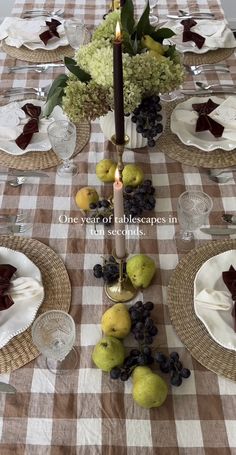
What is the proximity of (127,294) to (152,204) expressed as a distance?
0.25 m

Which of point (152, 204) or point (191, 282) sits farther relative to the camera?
point (152, 204)

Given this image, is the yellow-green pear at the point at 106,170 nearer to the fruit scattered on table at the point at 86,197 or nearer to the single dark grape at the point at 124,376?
the fruit scattered on table at the point at 86,197

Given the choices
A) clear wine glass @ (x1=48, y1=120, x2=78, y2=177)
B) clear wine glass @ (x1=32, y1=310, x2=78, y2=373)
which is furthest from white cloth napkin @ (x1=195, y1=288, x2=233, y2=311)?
clear wine glass @ (x1=48, y1=120, x2=78, y2=177)

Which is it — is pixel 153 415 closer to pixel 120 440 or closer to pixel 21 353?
pixel 120 440

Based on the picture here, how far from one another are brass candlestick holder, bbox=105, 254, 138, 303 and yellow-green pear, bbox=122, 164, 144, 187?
0.26 metres

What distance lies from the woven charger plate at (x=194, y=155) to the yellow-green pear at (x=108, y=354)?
1.85 feet

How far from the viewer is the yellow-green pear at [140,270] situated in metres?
0.87

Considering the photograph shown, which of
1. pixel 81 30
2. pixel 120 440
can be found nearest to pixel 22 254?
pixel 120 440

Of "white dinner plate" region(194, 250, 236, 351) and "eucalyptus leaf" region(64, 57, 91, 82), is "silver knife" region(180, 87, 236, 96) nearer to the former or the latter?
"eucalyptus leaf" region(64, 57, 91, 82)

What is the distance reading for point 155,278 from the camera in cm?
91

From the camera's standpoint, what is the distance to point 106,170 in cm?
108

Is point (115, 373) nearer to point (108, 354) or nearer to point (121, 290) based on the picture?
point (108, 354)

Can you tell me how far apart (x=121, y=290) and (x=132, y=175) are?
0.32 metres

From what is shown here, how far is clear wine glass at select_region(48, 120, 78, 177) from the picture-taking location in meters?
1.05
